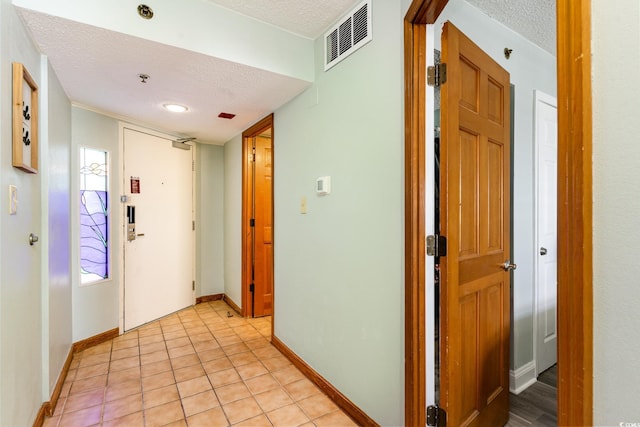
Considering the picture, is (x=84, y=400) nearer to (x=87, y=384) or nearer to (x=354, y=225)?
(x=87, y=384)

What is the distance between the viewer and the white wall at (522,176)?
2068mm

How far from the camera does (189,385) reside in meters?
2.17

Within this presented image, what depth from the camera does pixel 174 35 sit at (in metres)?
1.74

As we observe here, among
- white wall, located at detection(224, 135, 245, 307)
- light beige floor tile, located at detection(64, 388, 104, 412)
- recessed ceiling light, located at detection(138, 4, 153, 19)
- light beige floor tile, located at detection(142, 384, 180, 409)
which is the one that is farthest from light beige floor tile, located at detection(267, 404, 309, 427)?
recessed ceiling light, located at detection(138, 4, 153, 19)

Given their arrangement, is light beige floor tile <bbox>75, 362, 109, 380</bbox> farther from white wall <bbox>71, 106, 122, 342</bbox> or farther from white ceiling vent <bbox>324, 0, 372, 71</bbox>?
white ceiling vent <bbox>324, 0, 372, 71</bbox>

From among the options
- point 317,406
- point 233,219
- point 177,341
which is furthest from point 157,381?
point 233,219

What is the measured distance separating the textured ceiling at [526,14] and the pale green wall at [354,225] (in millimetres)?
799

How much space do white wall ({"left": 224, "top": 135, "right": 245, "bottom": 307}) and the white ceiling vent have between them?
1.86 metres

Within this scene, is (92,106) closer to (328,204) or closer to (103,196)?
(103,196)

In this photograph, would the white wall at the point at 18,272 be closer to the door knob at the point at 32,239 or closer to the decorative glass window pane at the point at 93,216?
the door knob at the point at 32,239

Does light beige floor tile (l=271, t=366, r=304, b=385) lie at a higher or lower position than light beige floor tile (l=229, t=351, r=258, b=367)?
lower

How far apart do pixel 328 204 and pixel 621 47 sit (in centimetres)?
160

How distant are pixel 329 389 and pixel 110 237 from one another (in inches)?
95.0

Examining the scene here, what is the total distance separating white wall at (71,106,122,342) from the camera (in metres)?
2.61
